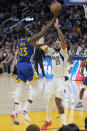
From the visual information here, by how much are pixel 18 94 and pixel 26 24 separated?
21831 millimetres

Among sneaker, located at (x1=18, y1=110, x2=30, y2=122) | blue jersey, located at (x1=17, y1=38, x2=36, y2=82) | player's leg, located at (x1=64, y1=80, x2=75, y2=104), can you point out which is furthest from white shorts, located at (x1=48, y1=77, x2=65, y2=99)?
player's leg, located at (x1=64, y1=80, x2=75, y2=104)

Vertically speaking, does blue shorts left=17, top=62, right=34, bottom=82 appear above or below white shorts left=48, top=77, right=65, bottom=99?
above

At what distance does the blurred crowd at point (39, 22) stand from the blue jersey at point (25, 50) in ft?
46.0

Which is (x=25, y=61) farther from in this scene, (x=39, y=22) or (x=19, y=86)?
(x=39, y=22)

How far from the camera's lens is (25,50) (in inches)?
296

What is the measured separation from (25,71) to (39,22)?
21.5m

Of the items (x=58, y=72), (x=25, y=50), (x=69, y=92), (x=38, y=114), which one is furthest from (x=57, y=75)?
(x=69, y=92)

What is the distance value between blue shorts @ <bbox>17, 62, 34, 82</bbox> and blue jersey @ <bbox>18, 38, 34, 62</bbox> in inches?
4.6

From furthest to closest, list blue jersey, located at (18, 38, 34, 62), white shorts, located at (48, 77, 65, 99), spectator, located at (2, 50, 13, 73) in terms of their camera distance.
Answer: spectator, located at (2, 50, 13, 73) < blue jersey, located at (18, 38, 34, 62) < white shorts, located at (48, 77, 65, 99)

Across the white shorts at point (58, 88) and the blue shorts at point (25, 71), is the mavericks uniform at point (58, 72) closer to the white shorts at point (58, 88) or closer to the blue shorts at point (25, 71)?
the white shorts at point (58, 88)

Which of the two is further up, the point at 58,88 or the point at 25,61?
the point at 25,61

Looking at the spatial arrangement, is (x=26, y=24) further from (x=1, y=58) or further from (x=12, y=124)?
(x=12, y=124)

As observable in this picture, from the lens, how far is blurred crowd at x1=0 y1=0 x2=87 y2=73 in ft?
75.7

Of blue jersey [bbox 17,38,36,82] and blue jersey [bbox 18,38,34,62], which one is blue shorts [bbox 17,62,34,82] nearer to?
blue jersey [bbox 17,38,36,82]
